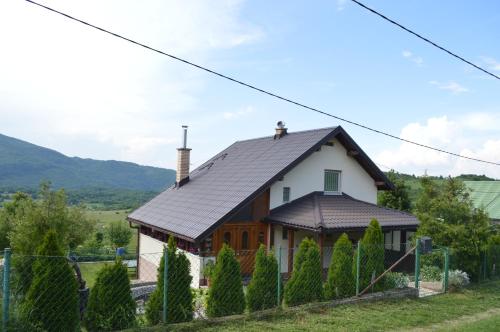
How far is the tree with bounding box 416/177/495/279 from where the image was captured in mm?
13844

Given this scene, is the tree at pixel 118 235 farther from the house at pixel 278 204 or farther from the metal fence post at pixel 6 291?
the metal fence post at pixel 6 291

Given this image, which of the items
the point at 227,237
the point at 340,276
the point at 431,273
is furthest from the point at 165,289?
the point at 431,273

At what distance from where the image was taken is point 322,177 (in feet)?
57.8

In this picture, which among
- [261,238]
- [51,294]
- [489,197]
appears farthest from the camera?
[489,197]

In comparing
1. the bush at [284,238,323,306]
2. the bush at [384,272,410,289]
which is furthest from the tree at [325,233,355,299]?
the bush at [384,272,410,289]

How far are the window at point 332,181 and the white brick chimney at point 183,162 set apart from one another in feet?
22.7

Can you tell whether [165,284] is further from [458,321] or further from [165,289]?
[458,321]

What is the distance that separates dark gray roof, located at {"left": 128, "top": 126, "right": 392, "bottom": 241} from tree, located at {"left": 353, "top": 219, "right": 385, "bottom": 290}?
436 centimetres

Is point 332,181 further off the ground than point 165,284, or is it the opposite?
point 332,181

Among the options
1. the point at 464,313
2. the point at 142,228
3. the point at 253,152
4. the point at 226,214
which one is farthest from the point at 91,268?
the point at 464,313

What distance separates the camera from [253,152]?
770 inches

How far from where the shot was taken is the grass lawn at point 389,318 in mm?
8484

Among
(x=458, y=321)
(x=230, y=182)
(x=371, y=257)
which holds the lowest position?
(x=458, y=321)

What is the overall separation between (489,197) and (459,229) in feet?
70.4
